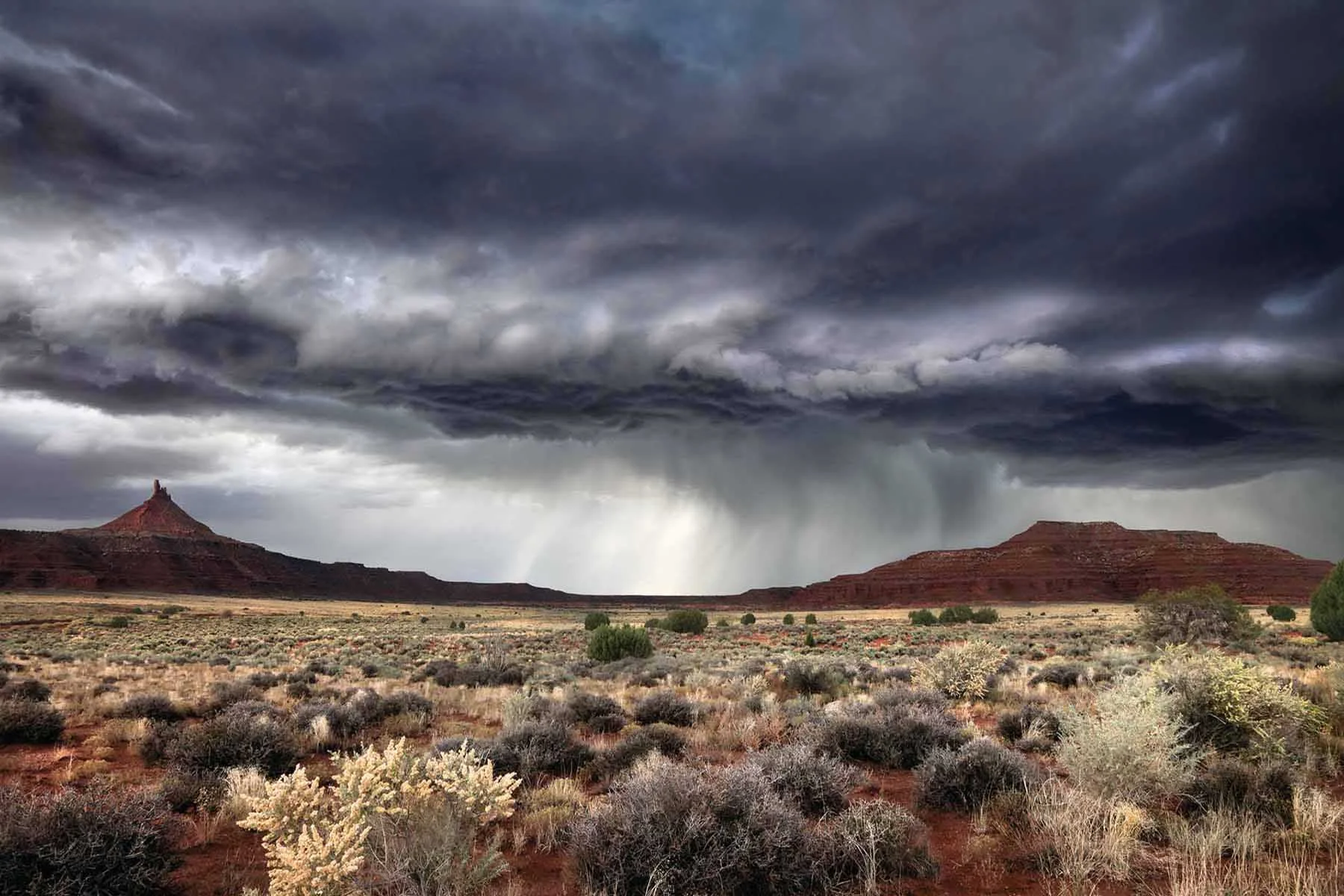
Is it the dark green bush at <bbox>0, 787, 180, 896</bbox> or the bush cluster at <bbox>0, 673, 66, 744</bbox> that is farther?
the bush cluster at <bbox>0, 673, 66, 744</bbox>

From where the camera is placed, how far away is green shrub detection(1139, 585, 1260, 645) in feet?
106

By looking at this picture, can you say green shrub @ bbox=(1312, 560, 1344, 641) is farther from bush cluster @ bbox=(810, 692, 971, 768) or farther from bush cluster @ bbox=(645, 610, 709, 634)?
bush cluster @ bbox=(645, 610, 709, 634)

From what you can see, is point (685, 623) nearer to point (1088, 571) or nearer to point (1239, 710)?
point (1239, 710)

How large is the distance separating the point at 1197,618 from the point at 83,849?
129 ft

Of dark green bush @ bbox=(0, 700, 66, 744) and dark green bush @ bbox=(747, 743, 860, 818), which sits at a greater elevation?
dark green bush @ bbox=(747, 743, 860, 818)

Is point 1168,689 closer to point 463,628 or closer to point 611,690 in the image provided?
point 611,690

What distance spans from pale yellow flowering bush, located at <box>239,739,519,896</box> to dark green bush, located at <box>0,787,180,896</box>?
108 cm

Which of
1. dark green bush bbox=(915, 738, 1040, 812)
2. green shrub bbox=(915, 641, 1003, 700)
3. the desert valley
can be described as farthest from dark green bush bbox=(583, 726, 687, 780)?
green shrub bbox=(915, 641, 1003, 700)

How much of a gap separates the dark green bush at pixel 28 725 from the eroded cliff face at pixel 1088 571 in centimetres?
16468

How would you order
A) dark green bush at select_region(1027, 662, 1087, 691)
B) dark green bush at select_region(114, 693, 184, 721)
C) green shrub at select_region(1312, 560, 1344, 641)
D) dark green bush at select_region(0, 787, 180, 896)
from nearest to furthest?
dark green bush at select_region(0, 787, 180, 896), dark green bush at select_region(114, 693, 184, 721), dark green bush at select_region(1027, 662, 1087, 691), green shrub at select_region(1312, 560, 1344, 641)

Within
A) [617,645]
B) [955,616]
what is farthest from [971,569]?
[617,645]

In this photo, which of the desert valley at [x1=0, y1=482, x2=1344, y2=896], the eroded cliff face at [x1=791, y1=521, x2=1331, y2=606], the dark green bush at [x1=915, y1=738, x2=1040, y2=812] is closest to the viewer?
the desert valley at [x1=0, y1=482, x2=1344, y2=896]

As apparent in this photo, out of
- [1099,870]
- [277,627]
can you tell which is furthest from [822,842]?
[277,627]

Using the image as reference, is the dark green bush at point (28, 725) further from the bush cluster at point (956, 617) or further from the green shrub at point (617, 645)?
the bush cluster at point (956, 617)
